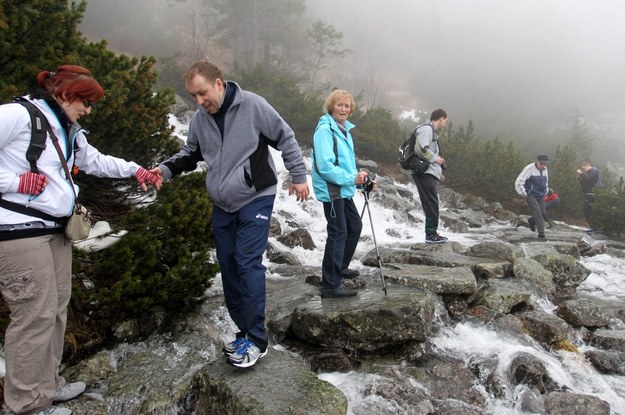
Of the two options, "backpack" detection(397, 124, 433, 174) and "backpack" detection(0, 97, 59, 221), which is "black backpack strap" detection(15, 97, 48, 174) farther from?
"backpack" detection(397, 124, 433, 174)

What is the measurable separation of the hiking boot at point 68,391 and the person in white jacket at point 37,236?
1.01ft

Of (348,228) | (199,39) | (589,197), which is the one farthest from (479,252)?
(199,39)

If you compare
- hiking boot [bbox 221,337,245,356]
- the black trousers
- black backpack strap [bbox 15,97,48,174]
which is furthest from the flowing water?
black backpack strap [bbox 15,97,48,174]

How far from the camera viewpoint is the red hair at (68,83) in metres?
Answer: 2.63

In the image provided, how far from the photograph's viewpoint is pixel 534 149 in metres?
29.6

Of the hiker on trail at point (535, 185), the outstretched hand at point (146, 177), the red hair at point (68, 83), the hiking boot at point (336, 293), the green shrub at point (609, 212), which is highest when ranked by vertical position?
the red hair at point (68, 83)

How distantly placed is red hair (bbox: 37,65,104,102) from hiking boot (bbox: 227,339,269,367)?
1.93 meters

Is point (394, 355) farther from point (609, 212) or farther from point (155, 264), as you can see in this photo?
point (609, 212)

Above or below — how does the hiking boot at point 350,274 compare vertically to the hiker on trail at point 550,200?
above

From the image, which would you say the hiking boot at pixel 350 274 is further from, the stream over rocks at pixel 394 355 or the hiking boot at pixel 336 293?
the hiking boot at pixel 336 293

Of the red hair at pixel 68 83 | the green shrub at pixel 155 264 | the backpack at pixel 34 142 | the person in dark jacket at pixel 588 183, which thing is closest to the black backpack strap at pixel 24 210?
the backpack at pixel 34 142

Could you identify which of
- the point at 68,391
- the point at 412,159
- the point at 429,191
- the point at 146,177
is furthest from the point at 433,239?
the point at 68,391

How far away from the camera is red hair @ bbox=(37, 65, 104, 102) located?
8.64 feet

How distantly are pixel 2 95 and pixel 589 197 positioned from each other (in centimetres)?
1572
